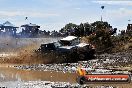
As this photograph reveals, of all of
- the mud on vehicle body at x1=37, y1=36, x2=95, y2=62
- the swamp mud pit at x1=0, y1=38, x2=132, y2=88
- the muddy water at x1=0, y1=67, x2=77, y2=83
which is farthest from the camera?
the mud on vehicle body at x1=37, y1=36, x2=95, y2=62

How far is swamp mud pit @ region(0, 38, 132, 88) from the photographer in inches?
826

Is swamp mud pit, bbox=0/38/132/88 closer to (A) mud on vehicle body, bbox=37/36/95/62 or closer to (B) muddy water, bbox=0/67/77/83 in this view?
(B) muddy water, bbox=0/67/77/83

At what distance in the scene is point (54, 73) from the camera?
26.9 metres

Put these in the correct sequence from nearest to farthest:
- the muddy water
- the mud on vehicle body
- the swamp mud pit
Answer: the swamp mud pit → the muddy water → the mud on vehicle body

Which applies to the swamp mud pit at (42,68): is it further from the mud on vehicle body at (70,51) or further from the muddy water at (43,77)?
the mud on vehicle body at (70,51)

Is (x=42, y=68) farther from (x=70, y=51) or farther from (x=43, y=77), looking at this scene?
(x=43, y=77)

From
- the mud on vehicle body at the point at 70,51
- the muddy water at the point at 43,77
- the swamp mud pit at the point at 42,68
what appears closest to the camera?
the swamp mud pit at the point at 42,68

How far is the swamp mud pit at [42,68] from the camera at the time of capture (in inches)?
826

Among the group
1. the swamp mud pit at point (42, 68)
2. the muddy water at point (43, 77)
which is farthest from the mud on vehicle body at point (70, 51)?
the muddy water at point (43, 77)

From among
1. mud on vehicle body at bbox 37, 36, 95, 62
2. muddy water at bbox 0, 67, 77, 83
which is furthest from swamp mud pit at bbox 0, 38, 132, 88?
mud on vehicle body at bbox 37, 36, 95, 62

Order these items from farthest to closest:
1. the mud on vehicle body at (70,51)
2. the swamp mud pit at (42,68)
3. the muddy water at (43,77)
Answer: the mud on vehicle body at (70,51) → the muddy water at (43,77) → the swamp mud pit at (42,68)

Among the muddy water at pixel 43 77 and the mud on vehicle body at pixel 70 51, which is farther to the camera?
the mud on vehicle body at pixel 70 51

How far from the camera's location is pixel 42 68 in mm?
30766

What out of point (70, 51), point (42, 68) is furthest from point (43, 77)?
point (70, 51)
